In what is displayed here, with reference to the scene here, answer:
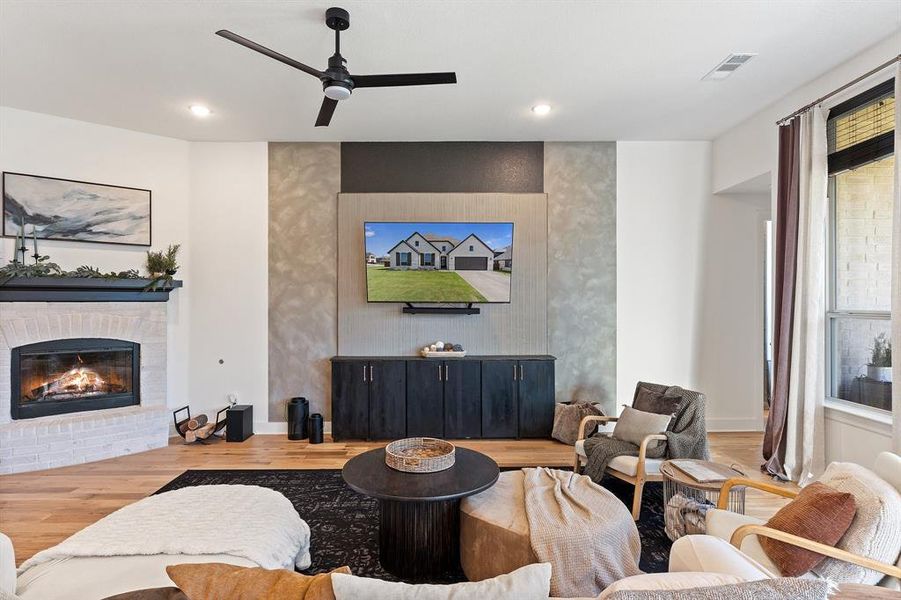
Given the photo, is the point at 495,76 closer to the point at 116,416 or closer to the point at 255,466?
the point at 255,466

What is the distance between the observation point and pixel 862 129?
328cm

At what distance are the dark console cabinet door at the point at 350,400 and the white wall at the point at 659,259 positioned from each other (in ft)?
9.32

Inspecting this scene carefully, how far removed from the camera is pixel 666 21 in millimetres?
2752

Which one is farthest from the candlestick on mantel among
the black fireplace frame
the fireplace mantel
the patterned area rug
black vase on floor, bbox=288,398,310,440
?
black vase on floor, bbox=288,398,310,440

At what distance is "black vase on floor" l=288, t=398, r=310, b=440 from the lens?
4660 millimetres

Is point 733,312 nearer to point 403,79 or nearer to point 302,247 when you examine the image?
point 403,79

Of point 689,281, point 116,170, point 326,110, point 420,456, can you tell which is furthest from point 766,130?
point 116,170

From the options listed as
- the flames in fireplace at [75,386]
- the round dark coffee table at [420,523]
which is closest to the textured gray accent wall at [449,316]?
the flames in fireplace at [75,386]

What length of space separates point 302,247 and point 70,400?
2638 mm

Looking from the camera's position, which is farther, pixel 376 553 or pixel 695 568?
pixel 376 553

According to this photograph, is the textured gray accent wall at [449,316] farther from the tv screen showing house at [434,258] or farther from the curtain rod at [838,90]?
the curtain rod at [838,90]

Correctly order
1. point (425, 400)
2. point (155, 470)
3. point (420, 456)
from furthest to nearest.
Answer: point (425, 400) → point (155, 470) → point (420, 456)

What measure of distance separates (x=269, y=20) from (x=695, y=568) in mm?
3564

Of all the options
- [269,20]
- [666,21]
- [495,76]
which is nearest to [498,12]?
[495,76]
